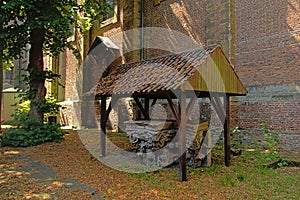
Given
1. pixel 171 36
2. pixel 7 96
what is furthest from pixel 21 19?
pixel 7 96

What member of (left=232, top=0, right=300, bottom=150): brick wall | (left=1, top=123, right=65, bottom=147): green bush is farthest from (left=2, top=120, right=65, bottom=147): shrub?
(left=232, top=0, right=300, bottom=150): brick wall

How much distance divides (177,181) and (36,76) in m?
6.80

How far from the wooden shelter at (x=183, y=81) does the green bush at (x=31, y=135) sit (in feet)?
12.0

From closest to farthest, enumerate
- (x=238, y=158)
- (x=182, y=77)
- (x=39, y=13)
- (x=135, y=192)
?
(x=135, y=192)
(x=182, y=77)
(x=238, y=158)
(x=39, y=13)

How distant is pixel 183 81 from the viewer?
494 centimetres

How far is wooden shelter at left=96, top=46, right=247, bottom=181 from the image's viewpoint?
517 cm

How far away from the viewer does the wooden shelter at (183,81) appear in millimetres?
5172

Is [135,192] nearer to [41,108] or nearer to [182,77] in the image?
[182,77]

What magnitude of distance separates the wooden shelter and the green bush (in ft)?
12.0

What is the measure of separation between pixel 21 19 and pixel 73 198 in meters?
7.32

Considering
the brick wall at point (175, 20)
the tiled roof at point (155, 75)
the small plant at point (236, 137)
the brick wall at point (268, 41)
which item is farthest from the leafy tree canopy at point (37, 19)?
the small plant at point (236, 137)

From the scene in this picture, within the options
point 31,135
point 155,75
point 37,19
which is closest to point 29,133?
point 31,135

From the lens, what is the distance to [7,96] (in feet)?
65.8

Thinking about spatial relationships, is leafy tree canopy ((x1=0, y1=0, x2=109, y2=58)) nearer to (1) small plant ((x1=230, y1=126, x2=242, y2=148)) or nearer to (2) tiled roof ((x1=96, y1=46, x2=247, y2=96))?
(2) tiled roof ((x1=96, y1=46, x2=247, y2=96))
